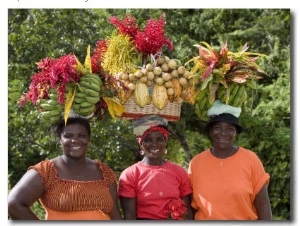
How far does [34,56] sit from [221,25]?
10.5ft

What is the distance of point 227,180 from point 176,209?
0.41 metres

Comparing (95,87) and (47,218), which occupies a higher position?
(95,87)

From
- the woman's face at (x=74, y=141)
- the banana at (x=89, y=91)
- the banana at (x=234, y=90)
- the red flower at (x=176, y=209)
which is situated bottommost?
the red flower at (x=176, y=209)

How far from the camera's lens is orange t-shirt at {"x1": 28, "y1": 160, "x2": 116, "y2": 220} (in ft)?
13.5

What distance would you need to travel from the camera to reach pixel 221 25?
9.79 metres

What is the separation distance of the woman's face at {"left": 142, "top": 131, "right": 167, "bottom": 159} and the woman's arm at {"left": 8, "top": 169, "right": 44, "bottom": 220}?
826mm

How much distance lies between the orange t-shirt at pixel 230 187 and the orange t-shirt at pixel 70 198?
70cm

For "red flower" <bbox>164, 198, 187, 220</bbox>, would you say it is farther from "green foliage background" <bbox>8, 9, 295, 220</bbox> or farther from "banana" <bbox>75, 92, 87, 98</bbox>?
"green foliage background" <bbox>8, 9, 295, 220</bbox>

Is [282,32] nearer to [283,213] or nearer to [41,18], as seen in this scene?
[283,213]

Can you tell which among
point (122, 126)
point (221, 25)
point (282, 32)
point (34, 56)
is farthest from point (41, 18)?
point (282, 32)

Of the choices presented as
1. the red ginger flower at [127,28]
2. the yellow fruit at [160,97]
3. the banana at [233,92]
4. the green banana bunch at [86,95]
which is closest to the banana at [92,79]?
the green banana bunch at [86,95]

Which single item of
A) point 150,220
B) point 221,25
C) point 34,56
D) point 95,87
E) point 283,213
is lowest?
point 283,213

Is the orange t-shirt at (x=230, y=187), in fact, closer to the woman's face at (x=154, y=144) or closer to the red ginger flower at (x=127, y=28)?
the woman's face at (x=154, y=144)

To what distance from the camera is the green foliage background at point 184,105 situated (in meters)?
8.02
